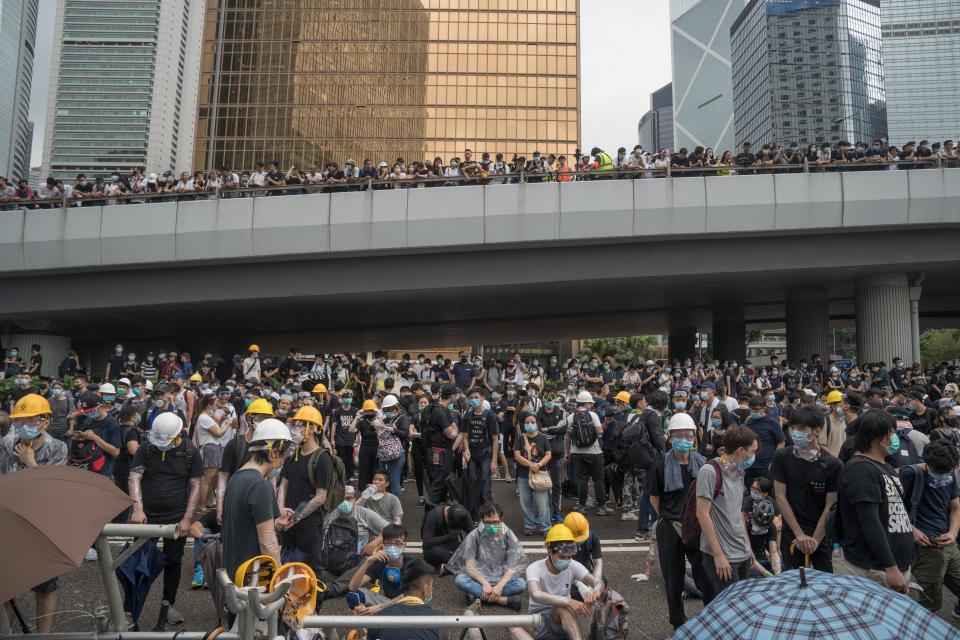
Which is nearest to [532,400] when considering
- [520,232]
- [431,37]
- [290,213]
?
[520,232]


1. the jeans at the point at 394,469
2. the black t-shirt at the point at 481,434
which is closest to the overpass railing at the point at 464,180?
the black t-shirt at the point at 481,434

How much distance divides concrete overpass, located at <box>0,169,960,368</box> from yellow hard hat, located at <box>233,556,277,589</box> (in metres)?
16.6

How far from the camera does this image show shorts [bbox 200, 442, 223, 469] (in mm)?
8383

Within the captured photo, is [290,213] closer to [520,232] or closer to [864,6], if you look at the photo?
[520,232]

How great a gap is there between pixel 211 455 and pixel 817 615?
7818mm

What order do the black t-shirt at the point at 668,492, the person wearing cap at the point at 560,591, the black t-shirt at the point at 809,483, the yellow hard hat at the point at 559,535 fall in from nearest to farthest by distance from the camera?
1. the person wearing cap at the point at 560,591
2. the black t-shirt at the point at 809,483
3. the yellow hard hat at the point at 559,535
4. the black t-shirt at the point at 668,492

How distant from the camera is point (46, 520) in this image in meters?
3.20

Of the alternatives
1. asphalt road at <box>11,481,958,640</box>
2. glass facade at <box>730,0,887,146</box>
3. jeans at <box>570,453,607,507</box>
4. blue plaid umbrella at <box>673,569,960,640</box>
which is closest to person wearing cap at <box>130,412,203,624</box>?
asphalt road at <box>11,481,958,640</box>

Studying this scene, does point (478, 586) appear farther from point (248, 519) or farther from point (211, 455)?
point (211, 455)

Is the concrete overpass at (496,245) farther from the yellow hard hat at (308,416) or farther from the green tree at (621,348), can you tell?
the green tree at (621,348)

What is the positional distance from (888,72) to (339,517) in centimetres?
16229

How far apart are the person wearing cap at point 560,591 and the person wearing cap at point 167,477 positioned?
3.10 meters

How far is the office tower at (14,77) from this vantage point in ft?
559

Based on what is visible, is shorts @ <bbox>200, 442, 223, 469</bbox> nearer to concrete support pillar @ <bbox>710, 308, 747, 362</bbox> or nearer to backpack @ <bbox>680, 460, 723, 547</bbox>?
backpack @ <bbox>680, 460, 723, 547</bbox>
